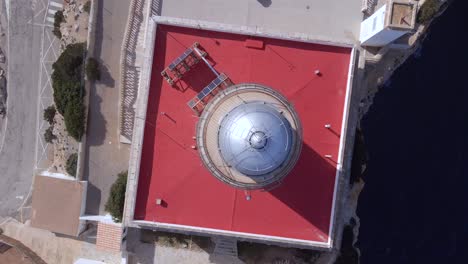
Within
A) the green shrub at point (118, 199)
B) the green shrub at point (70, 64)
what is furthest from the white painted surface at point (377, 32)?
the green shrub at point (70, 64)

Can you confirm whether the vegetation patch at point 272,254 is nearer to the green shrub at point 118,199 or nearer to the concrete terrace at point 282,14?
the green shrub at point 118,199

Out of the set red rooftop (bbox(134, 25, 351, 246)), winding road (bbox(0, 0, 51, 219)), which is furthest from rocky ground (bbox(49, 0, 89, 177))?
red rooftop (bbox(134, 25, 351, 246))

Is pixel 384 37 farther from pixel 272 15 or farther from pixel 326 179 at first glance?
pixel 326 179

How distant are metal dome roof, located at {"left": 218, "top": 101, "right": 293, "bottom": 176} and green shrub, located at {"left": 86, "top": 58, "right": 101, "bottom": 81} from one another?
65.7 feet

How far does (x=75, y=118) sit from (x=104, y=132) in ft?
9.99

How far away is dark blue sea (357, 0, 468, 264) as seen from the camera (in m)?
42.8

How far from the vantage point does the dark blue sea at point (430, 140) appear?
140ft

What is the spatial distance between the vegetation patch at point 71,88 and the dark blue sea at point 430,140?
28234mm

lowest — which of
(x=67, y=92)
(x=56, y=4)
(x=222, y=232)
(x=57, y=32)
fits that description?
(x=222, y=232)

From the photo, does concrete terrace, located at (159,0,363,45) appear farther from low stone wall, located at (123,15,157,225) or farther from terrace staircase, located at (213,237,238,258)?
terrace staircase, located at (213,237,238,258)

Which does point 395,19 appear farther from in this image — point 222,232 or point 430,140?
point 222,232

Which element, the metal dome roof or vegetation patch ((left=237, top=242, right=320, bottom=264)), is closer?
the metal dome roof

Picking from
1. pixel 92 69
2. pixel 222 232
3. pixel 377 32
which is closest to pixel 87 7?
pixel 92 69

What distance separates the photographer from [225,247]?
42625 millimetres
